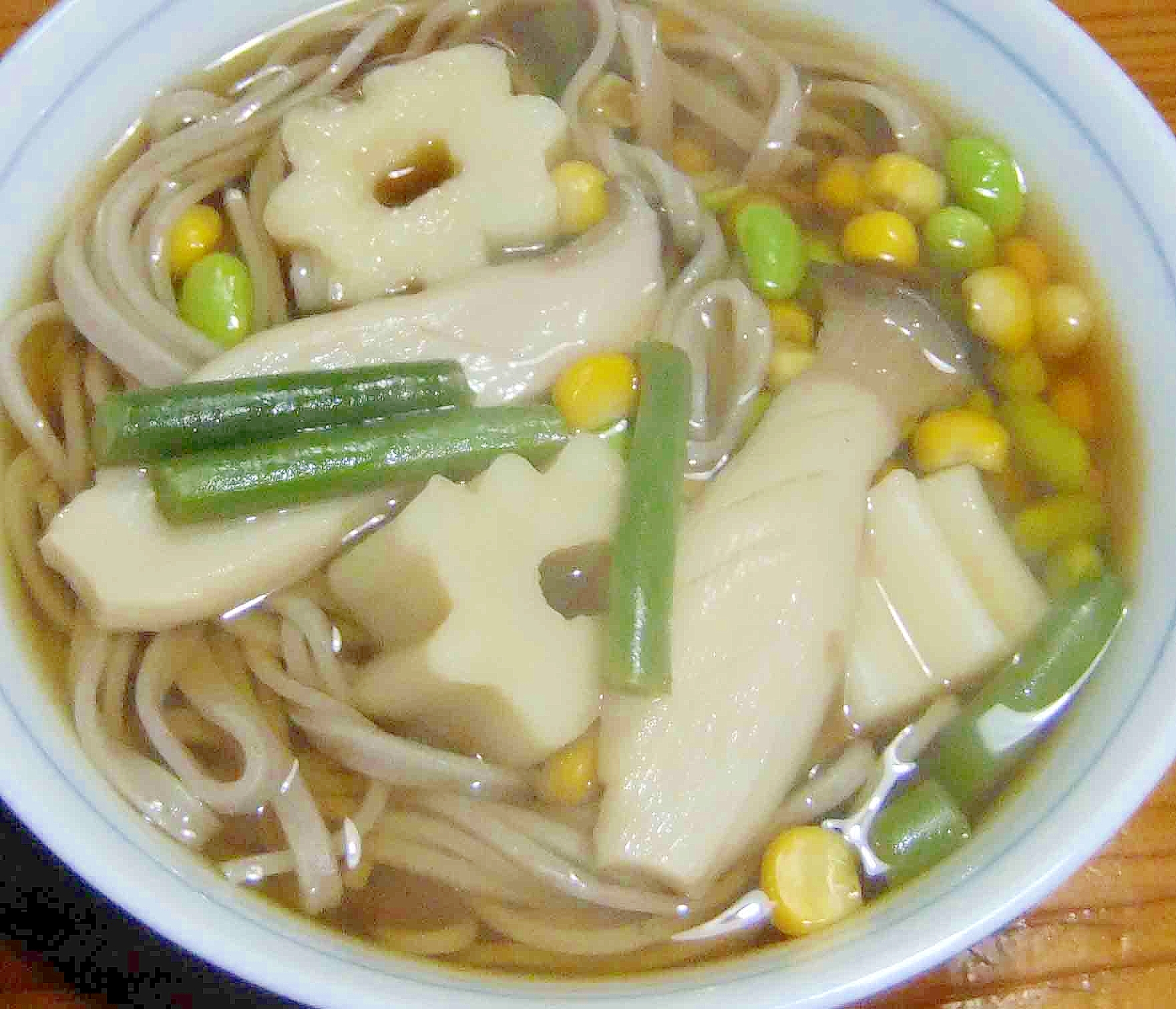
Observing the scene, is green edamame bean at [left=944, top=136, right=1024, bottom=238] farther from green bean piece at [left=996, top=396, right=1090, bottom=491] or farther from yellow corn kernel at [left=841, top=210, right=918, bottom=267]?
green bean piece at [left=996, top=396, right=1090, bottom=491]

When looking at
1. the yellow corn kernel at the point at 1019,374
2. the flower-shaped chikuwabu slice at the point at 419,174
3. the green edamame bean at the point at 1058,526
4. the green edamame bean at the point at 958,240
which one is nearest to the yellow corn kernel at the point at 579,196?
the flower-shaped chikuwabu slice at the point at 419,174

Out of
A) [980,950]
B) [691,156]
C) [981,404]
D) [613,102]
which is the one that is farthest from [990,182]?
[980,950]

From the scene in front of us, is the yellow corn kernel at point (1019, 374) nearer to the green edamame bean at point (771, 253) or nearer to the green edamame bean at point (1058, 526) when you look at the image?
the green edamame bean at point (1058, 526)

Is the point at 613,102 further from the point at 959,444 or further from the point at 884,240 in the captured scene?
the point at 959,444

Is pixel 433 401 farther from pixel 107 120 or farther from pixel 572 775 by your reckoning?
pixel 107 120

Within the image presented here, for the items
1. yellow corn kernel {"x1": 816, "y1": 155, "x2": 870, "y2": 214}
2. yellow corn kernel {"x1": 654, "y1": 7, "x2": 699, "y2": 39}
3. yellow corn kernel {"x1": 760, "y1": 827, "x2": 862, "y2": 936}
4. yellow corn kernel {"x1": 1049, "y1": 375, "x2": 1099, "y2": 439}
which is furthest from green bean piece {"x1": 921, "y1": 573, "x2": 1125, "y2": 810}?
yellow corn kernel {"x1": 654, "y1": 7, "x2": 699, "y2": 39}

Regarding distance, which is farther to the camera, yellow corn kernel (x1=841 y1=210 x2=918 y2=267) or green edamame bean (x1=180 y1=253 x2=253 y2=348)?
yellow corn kernel (x1=841 y1=210 x2=918 y2=267)
